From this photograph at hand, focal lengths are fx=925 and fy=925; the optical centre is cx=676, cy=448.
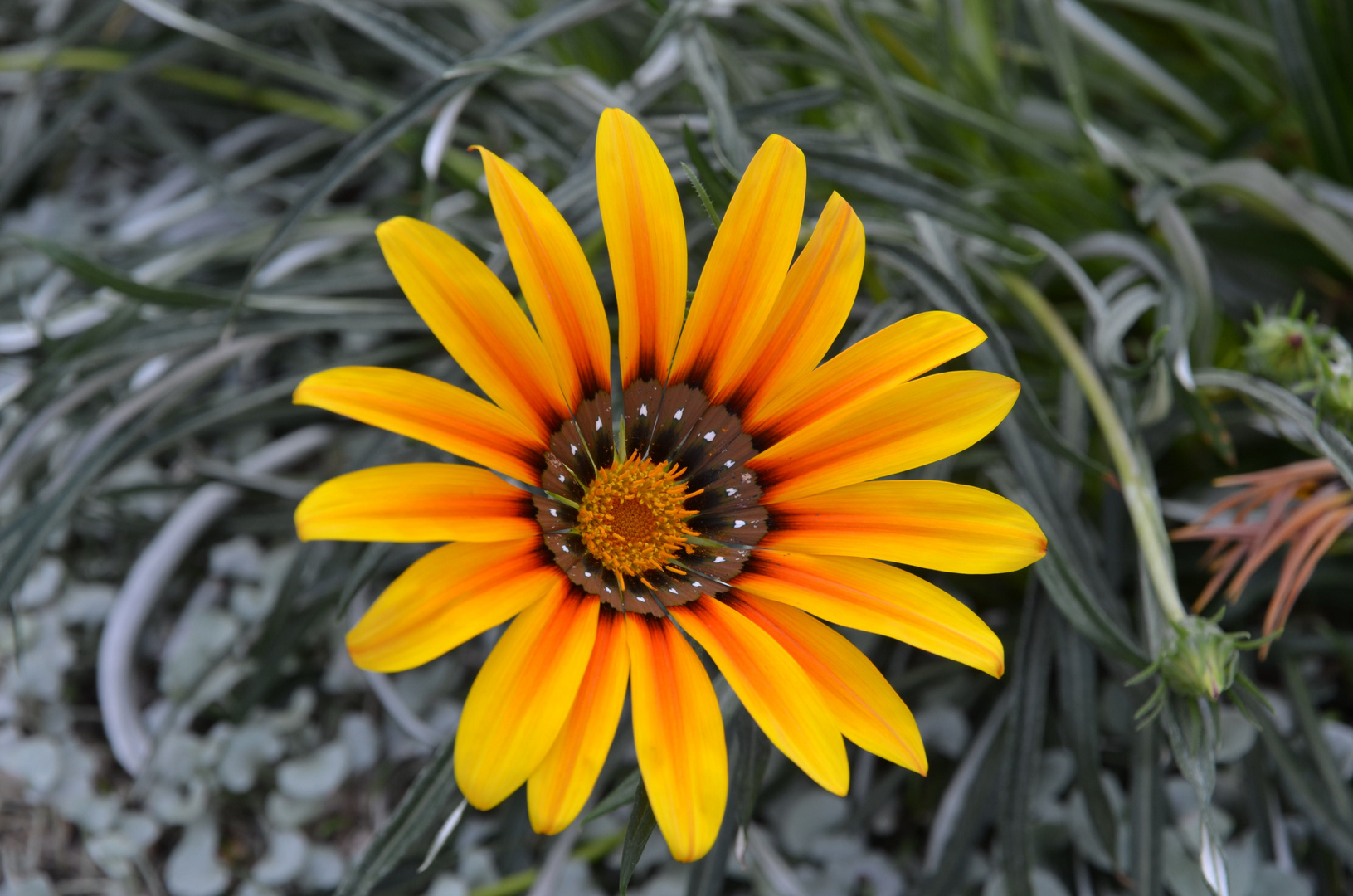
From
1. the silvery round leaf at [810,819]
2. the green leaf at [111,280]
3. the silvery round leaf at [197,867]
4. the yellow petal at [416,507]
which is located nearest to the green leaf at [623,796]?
the yellow petal at [416,507]

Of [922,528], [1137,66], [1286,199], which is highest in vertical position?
[1137,66]

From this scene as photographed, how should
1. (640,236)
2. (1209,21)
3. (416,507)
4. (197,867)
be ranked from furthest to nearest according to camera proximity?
1. (1209,21)
2. (197,867)
3. (640,236)
4. (416,507)

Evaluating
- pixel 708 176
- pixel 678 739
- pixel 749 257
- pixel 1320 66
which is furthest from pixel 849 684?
pixel 1320 66

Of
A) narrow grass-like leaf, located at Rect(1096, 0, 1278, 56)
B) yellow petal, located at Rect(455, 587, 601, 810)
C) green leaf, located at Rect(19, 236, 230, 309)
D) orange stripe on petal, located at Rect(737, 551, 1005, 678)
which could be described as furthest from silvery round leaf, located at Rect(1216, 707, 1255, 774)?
green leaf, located at Rect(19, 236, 230, 309)

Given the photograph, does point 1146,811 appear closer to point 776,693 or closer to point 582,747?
point 776,693

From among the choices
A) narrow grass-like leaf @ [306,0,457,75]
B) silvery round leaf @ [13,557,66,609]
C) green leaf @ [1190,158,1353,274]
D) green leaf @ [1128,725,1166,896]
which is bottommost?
green leaf @ [1128,725,1166,896]

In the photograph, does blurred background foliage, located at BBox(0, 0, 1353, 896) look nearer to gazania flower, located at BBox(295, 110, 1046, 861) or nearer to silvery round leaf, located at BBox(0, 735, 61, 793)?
silvery round leaf, located at BBox(0, 735, 61, 793)
